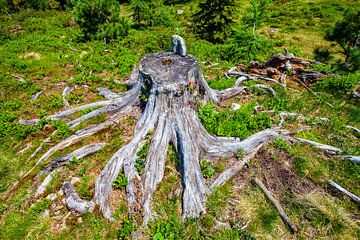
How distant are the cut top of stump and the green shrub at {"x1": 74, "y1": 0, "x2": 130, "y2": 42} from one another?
9.62 meters

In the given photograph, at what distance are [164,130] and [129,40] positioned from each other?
36.5 feet

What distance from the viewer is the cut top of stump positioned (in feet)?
19.1

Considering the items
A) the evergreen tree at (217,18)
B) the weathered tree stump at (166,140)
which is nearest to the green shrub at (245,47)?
the evergreen tree at (217,18)

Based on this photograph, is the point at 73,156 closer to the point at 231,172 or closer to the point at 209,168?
the point at 209,168

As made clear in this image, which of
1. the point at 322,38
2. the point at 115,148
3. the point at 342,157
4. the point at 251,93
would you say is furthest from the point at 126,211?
the point at 322,38

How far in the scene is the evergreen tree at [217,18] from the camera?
55.3 feet

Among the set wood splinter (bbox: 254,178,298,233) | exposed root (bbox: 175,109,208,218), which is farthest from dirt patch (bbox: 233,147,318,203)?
exposed root (bbox: 175,109,208,218)

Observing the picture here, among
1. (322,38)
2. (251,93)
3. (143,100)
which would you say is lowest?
(322,38)

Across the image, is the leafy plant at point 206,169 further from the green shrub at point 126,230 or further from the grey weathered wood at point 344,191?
the grey weathered wood at point 344,191

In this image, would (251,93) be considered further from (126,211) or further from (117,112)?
(126,211)

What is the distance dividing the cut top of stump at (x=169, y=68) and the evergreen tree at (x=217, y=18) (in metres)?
11.5

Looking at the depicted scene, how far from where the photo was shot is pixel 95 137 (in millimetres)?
6695

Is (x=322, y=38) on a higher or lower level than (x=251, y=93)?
lower

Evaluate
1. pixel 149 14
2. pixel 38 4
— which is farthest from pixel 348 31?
pixel 38 4
